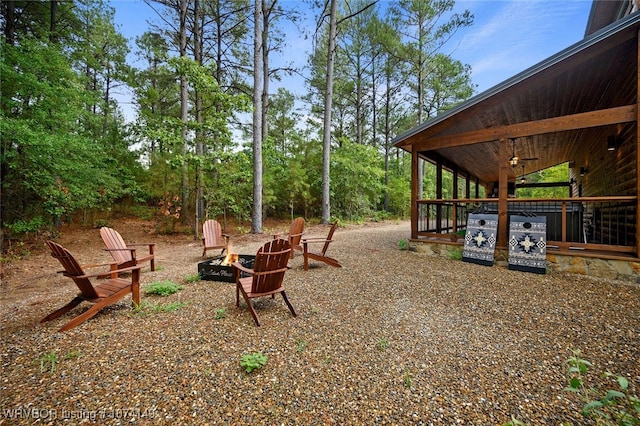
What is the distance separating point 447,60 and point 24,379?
55.8ft

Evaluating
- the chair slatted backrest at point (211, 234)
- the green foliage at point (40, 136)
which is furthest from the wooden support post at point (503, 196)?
the green foliage at point (40, 136)

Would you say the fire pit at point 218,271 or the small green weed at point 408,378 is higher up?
the fire pit at point 218,271

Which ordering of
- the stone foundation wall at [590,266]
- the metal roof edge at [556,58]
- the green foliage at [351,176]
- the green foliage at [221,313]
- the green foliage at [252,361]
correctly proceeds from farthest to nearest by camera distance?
the green foliage at [351,176]
the stone foundation wall at [590,266]
the metal roof edge at [556,58]
the green foliage at [221,313]
the green foliage at [252,361]

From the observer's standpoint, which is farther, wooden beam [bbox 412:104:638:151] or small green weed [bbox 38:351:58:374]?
wooden beam [bbox 412:104:638:151]

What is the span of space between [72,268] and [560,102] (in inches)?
332

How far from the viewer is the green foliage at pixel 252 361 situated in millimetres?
1934

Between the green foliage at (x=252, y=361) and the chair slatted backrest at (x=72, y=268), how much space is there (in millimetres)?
1932

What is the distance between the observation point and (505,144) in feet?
16.0

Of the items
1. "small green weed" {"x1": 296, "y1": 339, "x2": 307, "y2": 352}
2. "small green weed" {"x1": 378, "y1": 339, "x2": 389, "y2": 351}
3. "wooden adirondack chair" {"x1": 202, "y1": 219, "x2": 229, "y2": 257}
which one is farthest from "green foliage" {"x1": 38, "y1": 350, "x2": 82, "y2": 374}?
"wooden adirondack chair" {"x1": 202, "y1": 219, "x2": 229, "y2": 257}

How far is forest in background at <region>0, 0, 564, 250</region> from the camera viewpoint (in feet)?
19.0

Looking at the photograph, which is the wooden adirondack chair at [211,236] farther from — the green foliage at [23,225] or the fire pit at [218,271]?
the green foliage at [23,225]

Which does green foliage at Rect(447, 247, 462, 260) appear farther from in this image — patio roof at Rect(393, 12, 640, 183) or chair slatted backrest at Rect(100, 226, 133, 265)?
chair slatted backrest at Rect(100, 226, 133, 265)

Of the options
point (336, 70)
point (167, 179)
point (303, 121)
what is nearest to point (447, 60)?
point (336, 70)

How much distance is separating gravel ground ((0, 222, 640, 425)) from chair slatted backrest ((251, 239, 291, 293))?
0.34 m
